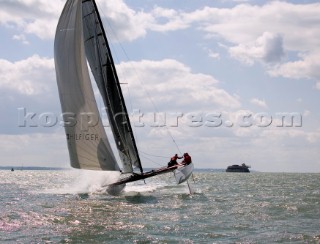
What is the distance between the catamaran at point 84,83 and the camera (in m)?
30.8

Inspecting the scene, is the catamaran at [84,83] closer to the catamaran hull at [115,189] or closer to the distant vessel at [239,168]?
the catamaran hull at [115,189]

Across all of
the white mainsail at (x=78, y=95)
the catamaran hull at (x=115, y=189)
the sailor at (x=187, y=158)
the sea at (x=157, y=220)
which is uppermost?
the white mainsail at (x=78, y=95)

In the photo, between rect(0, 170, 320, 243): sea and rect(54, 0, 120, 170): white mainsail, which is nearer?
rect(0, 170, 320, 243): sea

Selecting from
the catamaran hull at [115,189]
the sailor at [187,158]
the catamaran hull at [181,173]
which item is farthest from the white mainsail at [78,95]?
the sailor at [187,158]

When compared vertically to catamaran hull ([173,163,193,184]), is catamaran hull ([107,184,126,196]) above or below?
below

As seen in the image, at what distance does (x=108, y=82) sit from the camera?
108ft

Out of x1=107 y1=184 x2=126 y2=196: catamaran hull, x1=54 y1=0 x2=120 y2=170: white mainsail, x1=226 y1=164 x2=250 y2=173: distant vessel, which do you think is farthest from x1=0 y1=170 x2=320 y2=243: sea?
x1=226 y1=164 x2=250 y2=173: distant vessel

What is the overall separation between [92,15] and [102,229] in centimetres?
1619

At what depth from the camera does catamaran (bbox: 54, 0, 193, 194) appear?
30.8 metres

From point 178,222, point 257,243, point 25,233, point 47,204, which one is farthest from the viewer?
point 47,204

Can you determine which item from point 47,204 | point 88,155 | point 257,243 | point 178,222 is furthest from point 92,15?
point 257,243

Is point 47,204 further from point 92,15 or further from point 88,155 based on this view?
point 92,15

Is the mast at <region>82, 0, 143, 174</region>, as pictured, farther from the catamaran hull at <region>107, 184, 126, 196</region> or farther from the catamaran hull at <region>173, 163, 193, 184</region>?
the catamaran hull at <region>173, 163, 193, 184</region>

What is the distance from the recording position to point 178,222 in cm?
2244
